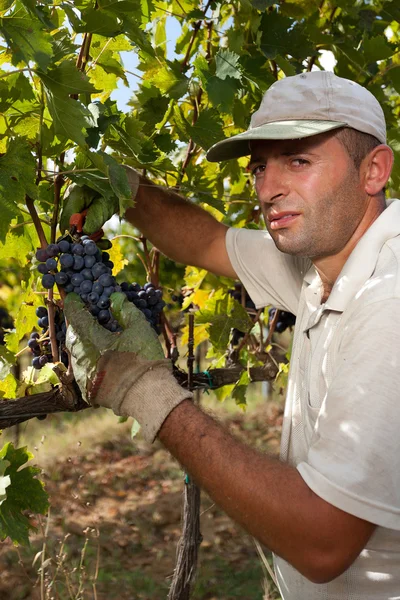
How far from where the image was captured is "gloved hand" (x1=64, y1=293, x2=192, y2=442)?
1878mm

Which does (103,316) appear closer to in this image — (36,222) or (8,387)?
(36,222)

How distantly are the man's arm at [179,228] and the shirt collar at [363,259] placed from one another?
0.90 m

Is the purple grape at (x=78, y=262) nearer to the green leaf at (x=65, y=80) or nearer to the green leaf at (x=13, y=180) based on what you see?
the green leaf at (x=13, y=180)

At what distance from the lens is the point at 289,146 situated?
7.18 ft

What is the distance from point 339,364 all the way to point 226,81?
4.07ft

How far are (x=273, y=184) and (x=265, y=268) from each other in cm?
68

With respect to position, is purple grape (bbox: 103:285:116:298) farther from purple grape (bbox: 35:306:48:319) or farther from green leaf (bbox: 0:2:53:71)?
green leaf (bbox: 0:2:53:71)

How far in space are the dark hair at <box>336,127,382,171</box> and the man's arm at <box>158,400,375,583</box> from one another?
937 millimetres

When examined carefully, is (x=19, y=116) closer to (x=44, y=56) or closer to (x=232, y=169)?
(x=44, y=56)

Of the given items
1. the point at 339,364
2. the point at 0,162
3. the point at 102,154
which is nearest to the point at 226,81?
the point at 102,154

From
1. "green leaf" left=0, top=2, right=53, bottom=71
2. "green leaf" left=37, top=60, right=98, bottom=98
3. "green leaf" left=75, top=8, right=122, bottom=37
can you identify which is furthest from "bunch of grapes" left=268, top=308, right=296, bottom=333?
"green leaf" left=0, top=2, right=53, bottom=71

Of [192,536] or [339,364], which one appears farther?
[192,536]

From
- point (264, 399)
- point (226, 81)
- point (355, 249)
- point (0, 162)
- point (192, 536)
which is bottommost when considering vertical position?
point (264, 399)

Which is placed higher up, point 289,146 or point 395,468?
point 289,146
